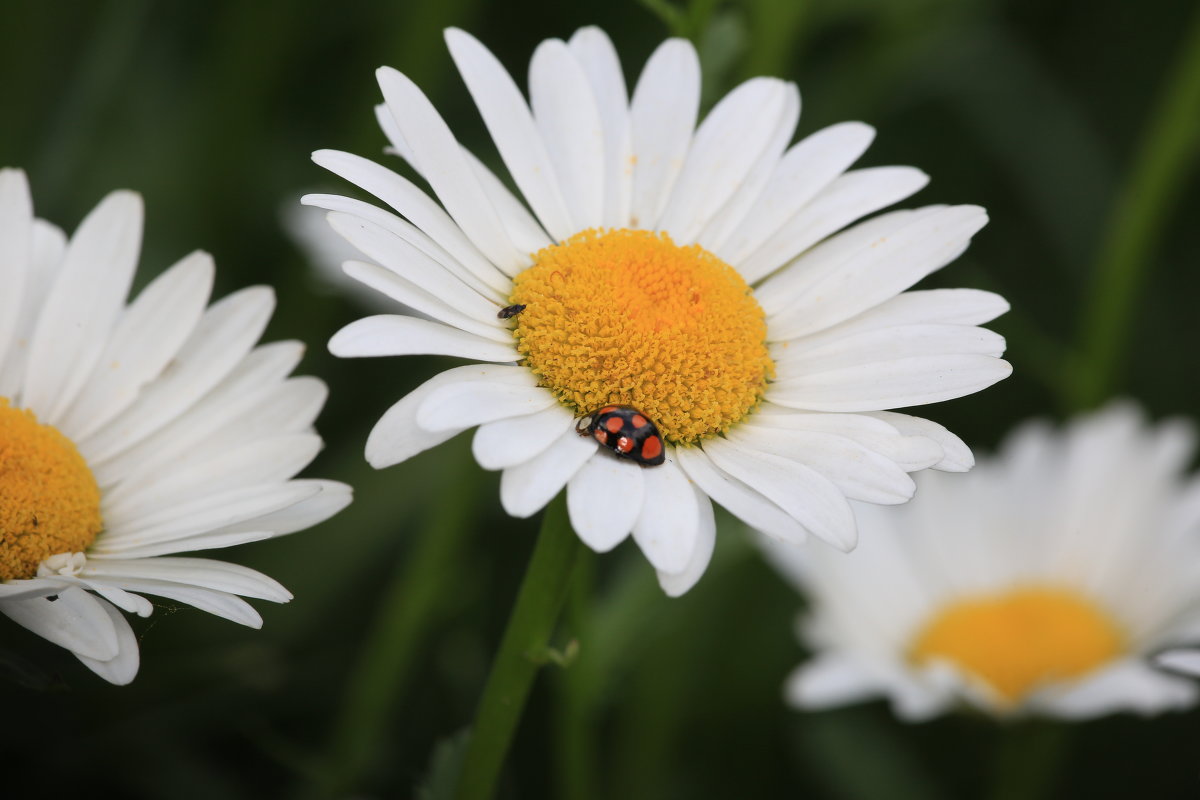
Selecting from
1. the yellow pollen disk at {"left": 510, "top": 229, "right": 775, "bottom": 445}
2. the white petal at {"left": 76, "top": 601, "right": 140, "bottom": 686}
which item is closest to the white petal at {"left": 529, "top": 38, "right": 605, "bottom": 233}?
the yellow pollen disk at {"left": 510, "top": 229, "right": 775, "bottom": 445}

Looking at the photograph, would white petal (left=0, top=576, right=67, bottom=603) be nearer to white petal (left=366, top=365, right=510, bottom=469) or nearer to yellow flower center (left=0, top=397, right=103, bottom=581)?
yellow flower center (left=0, top=397, right=103, bottom=581)

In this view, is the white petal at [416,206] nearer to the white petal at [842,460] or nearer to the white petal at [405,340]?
the white petal at [405,340]

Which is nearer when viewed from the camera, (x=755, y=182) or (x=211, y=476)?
(x=211, y=476)

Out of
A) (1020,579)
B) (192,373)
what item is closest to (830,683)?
(1020,579)

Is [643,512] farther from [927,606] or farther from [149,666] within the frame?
[927,606]

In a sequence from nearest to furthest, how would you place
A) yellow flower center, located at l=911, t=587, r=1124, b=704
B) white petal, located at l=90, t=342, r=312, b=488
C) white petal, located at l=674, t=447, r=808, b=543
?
white petal, located at l=674, t=447, r=808, b=543, white petal, located at l=90, t=342, r=312, b=488, yellow flower center, located at l=911, t=587, r=1124, b=704

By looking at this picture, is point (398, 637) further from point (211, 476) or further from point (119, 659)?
point (119, 659)
